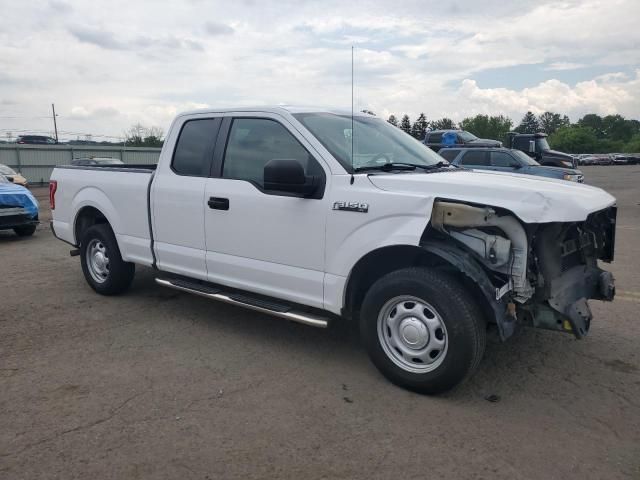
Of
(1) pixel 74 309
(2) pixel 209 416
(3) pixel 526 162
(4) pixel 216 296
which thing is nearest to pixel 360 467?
(2) pixel 209 416

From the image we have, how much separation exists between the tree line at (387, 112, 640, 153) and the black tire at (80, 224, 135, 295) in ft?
320

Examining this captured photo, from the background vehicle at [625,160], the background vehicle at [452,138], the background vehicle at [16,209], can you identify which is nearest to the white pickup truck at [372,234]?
the background vehicle at [16,209]

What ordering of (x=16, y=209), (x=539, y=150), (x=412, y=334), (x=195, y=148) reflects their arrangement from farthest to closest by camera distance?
(x=539, y=150)
(x=16, y=209)
(x=195, y=148)
(x=412, y=334)

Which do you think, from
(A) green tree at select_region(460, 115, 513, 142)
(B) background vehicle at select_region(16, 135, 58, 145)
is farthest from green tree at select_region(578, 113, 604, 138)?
(B) background vehicle at select_region(16, 135, 58, 145)

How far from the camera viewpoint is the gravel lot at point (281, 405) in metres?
→ 3.06

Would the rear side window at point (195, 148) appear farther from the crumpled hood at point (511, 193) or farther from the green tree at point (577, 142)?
the green tree at point (577, 142)

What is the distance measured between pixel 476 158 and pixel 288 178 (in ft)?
44.0

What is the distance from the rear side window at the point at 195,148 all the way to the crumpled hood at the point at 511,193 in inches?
70.8

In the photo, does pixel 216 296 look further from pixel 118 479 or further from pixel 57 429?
pixel 118 479

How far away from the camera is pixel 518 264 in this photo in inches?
138

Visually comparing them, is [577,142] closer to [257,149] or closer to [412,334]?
[257,149]

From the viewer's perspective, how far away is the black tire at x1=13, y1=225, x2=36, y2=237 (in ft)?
36.7

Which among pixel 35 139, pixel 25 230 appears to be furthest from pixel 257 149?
pixel 35 139

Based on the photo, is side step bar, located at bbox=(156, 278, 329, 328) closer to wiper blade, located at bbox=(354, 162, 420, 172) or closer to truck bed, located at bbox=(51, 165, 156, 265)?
truck bed, located at bbox=(51, 165, 156, 265)
